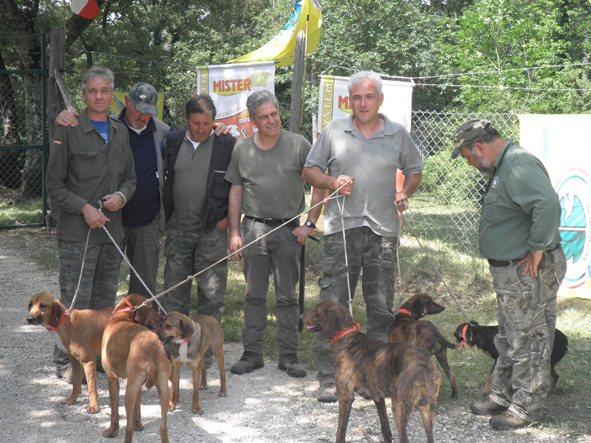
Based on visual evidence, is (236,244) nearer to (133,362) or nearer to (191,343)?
(191,343)

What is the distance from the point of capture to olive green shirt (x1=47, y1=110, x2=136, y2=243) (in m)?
4.54

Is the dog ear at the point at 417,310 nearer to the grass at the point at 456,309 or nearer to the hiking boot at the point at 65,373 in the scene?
the grass at the point at 456,309

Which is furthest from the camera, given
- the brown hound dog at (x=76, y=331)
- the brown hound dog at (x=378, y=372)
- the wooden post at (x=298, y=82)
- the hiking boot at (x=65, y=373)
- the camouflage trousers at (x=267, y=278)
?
the wooden post at (x=298, y=82)

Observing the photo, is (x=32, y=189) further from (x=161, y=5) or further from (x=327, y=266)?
(x=327, y=266)

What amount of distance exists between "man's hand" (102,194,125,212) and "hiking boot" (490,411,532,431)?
315cm

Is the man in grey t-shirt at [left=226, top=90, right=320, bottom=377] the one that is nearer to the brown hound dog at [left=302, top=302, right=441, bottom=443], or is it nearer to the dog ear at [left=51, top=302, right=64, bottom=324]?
the brown hound dog at [left=302, top=302, right=441, bottom=443]

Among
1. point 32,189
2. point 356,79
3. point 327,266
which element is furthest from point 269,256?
point 32,189

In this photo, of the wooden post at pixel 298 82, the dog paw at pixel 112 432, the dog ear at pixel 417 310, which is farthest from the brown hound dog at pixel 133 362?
the wooden post at pixel 298 82

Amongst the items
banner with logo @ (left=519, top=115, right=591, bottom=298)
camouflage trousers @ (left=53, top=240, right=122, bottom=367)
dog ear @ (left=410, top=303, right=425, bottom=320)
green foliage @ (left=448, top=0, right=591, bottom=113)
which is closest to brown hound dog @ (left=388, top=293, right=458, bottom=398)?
dog ear @ (left=410, top=303, right=425, bottom=320)

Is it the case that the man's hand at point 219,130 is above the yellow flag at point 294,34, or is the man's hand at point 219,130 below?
below

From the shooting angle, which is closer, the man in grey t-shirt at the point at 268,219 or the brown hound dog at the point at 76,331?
the brown hound dog at the point at 76,331

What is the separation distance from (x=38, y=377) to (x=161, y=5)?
13002mm

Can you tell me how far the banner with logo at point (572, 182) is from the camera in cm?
724

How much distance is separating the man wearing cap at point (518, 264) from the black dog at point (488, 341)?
377 mm
